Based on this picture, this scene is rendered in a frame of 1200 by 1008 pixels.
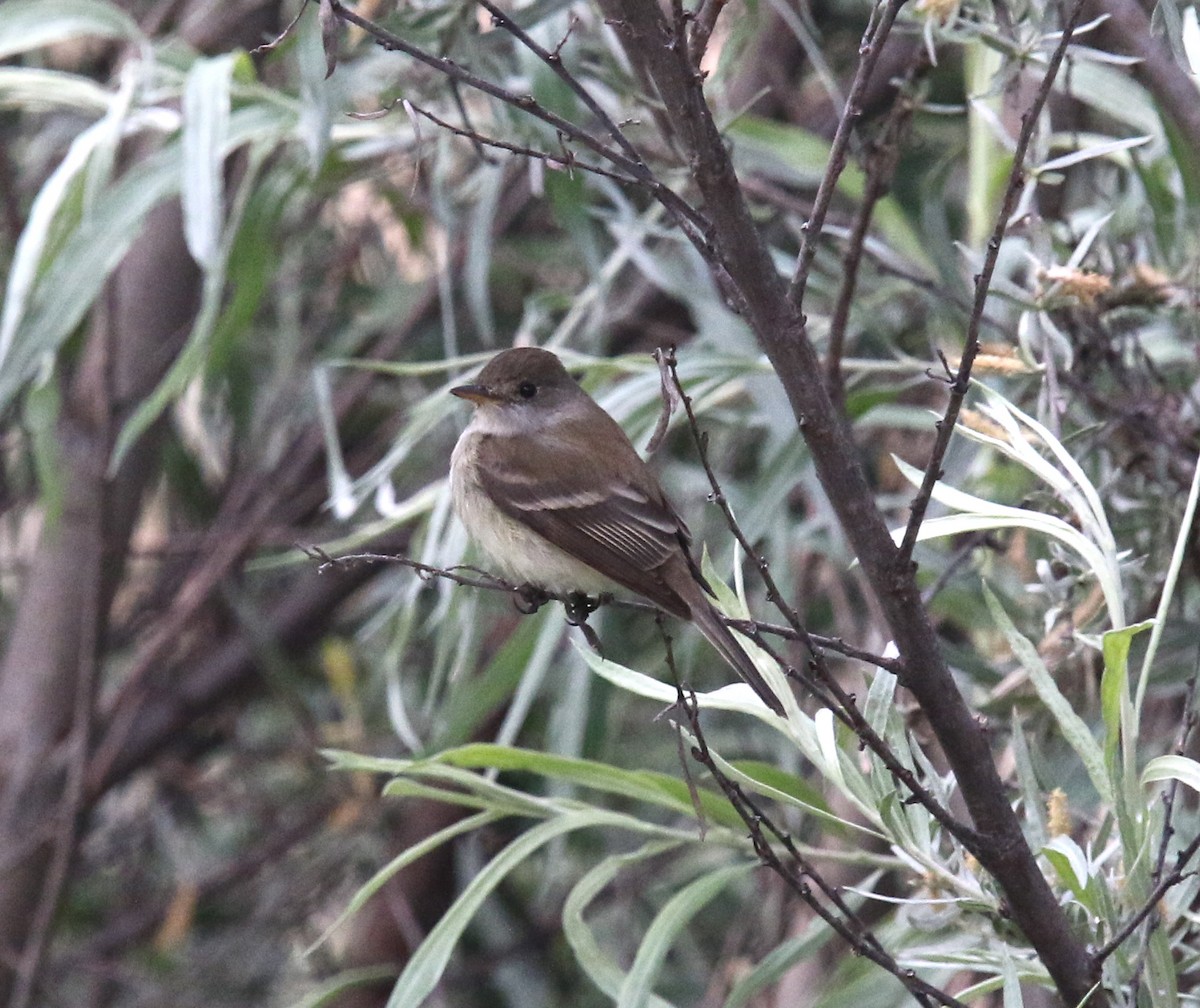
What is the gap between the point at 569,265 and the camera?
507cm

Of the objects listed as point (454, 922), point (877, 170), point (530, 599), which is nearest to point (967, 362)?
point (877, 170)

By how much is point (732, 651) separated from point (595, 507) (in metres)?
0.93

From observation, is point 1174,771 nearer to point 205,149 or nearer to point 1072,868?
point 1072,868

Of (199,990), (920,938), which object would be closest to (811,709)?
(920,938)

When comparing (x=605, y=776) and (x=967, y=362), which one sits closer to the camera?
(x=967, y=362)

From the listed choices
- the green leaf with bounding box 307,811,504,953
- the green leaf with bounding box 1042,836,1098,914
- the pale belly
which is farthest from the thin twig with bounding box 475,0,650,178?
the pale belly

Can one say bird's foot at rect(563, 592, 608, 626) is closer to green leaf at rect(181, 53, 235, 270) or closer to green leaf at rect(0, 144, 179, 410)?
green leaf at rect(181, 53, 235, 270)

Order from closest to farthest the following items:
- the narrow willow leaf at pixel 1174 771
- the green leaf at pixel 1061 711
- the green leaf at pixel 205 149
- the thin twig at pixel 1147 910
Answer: the thin twig at pixel 1147 910 → the narrow willow leaf at pixel 1174 771 → the green leaf at pixel 1061 711 → the green leaf at pixel 205 149

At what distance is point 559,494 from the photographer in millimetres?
3465

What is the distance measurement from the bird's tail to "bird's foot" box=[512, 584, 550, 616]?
12.2 inches

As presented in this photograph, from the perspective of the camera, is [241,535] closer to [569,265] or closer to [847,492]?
[569,265]

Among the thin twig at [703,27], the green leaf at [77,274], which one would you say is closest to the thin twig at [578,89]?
the thin twig at [703,27]

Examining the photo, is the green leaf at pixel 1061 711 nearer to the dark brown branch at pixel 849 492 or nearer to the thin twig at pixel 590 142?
the dark brown branch at pixel 849 492

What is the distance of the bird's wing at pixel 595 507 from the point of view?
10.4 ft
